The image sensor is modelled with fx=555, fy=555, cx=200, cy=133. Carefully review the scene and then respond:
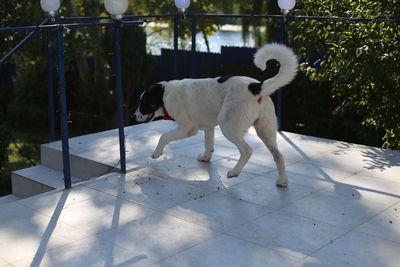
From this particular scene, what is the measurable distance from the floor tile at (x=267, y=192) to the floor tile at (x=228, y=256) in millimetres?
1008

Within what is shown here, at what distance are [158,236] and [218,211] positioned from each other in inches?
30.6

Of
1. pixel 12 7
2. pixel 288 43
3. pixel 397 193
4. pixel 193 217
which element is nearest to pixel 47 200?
pixel 193 217

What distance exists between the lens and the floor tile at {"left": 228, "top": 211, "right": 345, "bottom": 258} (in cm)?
427

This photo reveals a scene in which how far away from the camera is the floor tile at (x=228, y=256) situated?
3990 millimetres

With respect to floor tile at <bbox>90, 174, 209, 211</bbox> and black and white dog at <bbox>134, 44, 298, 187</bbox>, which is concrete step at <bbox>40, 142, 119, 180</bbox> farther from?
black and white dog at <bbox>134, 44, 298, 187</bbox>

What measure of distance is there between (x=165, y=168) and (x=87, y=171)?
109 cm

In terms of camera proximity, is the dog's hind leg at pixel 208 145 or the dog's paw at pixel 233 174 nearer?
the dog's paw at pixel 233 174

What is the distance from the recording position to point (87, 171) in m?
6.89

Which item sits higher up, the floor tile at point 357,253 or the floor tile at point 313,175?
the floor tile at point 313,175

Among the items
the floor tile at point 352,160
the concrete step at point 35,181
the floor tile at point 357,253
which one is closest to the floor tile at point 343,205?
the floor tile at point 357,253

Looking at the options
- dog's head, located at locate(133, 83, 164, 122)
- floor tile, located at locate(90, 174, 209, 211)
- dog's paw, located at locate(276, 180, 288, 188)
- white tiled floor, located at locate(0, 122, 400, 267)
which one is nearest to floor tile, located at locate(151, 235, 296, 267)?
white tiled floor, located at locate(0, 122, 400, 267)

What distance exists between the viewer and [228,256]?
13.5ft

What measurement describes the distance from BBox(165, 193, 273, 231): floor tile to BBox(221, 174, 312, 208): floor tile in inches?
5.3

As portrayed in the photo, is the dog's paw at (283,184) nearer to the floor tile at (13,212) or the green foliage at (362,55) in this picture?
the green foliage at (362,55)
